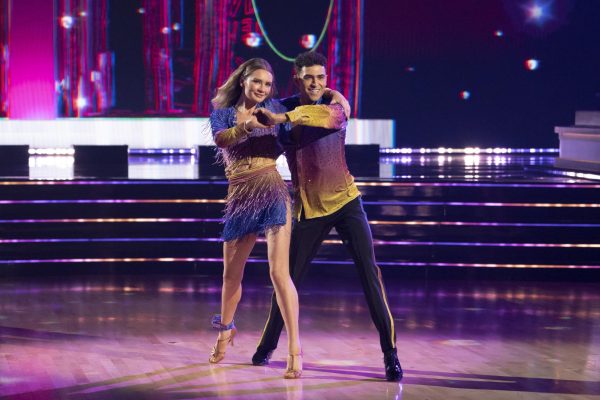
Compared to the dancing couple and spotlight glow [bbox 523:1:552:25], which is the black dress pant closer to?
the dancing couple

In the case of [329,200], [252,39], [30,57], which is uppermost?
[252,39]

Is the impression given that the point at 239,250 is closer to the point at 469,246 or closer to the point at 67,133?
the point at 469,246

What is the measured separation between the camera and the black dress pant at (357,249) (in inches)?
174

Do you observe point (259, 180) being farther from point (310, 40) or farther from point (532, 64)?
point (532, 64)

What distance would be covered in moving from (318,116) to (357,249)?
625 millimetres

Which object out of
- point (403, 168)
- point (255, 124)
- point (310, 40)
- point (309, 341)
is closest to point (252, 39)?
point (310, 40)

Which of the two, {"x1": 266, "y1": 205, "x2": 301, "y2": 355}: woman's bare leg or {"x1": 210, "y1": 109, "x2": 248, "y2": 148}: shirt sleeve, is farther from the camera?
{"x1": 266, "y1": 205, "x2": 301, "y2": 355}: woman's bare leg

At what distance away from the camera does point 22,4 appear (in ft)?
41.9

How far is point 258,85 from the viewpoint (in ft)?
14.1

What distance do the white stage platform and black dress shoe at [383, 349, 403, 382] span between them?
8658 mm

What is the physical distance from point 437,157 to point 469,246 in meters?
5.96

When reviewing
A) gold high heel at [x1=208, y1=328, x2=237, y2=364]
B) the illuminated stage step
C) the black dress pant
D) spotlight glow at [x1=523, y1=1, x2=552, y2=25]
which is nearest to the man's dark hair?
the black dress pant

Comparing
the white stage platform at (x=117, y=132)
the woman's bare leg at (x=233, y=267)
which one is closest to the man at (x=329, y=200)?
the woman's bare leg at (x=233, y=267)

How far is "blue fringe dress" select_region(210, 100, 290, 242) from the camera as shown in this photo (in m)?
4.37
